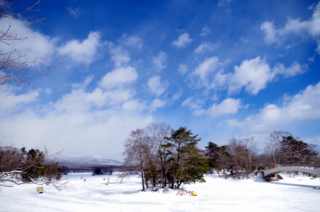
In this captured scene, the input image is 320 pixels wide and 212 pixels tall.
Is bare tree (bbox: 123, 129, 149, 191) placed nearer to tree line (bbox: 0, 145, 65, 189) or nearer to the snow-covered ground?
the snow-covered ground

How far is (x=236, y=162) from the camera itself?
42.3 meters

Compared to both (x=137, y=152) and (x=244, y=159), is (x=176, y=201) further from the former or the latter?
(x=244, y=159)

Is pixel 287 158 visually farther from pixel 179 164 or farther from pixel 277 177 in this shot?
pixel 179 164

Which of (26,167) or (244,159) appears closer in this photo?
(26,167)

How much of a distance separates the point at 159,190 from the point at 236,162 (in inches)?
1074

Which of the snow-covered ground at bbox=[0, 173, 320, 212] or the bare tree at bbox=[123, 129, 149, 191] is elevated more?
the bare tree at bbox=[123, 129, 149, 191]

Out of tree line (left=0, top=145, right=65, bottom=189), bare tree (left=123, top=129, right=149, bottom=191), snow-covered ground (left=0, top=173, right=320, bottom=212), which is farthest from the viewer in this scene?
bare tree (left=123, top=129, right=149, bottom=191)

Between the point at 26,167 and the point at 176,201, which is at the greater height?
the point at 26,167

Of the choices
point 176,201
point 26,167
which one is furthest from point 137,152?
point 26,167

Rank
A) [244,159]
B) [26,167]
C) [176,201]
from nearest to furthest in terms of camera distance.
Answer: [26,167]
[176,201]
[244,159]

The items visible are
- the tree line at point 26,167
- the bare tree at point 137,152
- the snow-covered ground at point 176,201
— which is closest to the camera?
the tree line at point 26,167

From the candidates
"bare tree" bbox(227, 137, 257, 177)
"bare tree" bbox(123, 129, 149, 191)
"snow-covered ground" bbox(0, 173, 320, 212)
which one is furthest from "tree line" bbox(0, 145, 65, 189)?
"bare tree" bbox(227, 137, 257, 177)

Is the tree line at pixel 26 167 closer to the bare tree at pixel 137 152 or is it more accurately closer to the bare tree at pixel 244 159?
the bare tree at pixel 137 152

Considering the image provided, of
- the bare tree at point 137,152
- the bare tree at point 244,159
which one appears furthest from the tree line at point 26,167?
the bare tree at point 244,159
